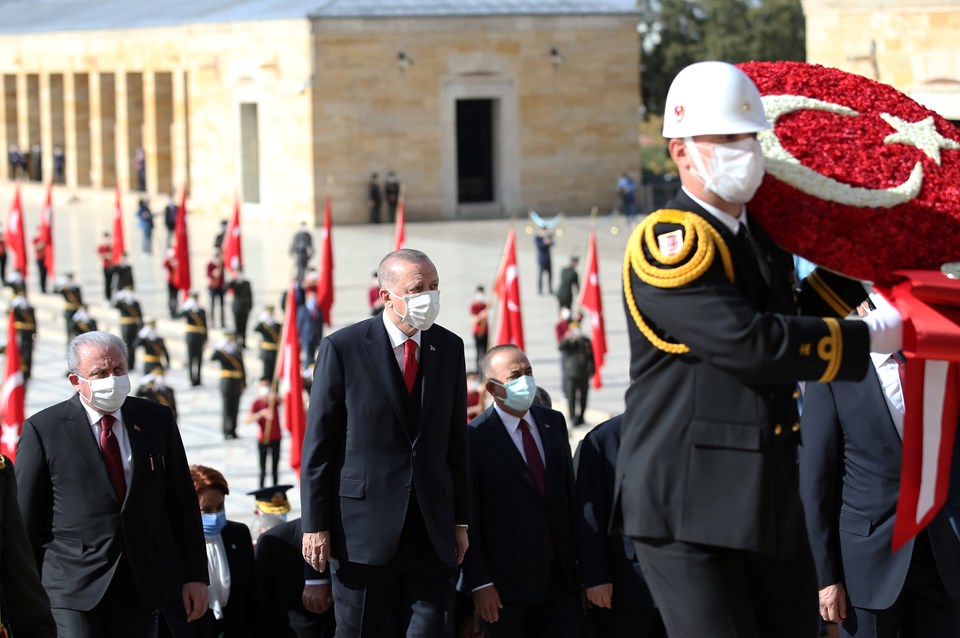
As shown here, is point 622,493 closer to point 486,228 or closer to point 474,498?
point 474,498

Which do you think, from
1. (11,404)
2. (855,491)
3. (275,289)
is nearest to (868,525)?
(855,491)

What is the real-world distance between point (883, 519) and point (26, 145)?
5355 centimetres

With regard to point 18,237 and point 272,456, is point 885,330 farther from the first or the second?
point 18,237

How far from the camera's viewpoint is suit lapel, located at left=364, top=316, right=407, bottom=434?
16.8ft

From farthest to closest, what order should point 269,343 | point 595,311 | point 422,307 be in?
point 269,343, point 595,311, point 422,307

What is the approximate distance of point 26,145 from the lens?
182ft

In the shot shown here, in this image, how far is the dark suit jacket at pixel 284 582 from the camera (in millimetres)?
6367

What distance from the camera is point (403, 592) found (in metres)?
5.23

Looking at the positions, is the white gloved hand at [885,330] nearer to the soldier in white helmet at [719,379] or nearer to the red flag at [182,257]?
the soldier in white helmet at [719,379]

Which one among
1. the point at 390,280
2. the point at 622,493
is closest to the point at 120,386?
the point at 390,280

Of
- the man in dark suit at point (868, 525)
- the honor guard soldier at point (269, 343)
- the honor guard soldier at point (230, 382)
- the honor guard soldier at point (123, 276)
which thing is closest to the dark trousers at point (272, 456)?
the honor guard soldier at point (230, 382)

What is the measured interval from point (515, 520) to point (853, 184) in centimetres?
236

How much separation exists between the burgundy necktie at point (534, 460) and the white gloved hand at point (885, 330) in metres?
2.38

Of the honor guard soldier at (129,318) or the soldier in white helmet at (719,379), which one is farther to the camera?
the honor guard soldier at (129,318)
